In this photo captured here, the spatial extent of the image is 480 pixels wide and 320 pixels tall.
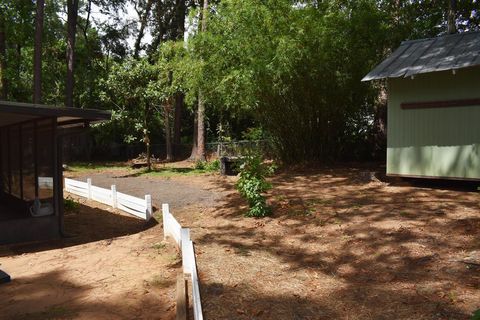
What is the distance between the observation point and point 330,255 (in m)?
5.93

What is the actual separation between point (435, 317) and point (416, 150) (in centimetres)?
651

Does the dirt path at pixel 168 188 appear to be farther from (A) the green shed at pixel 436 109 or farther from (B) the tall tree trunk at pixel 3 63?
(B) the tall tree trunk at pixel 3 63

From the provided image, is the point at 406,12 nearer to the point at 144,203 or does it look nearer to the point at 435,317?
the point at 144,203

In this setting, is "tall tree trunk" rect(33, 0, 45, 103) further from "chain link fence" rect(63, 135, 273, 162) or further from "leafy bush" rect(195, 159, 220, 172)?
"leafy bush" rect(195, 159, 220, 172)

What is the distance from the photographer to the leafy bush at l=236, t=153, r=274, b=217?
8.33 metres

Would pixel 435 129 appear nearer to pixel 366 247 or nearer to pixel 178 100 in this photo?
pixel 366 247

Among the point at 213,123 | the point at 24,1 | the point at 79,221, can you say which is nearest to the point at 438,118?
the point at 79,221

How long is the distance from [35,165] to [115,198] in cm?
283

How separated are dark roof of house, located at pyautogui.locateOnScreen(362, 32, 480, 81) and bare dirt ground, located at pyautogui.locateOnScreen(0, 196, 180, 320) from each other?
6.25 m

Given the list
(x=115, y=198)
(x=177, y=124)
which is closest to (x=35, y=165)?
(x=115, y=198)

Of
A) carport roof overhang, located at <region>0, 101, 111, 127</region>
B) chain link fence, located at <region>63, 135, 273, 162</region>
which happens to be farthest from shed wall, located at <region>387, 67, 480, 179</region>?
chain link fence, located at <region>63, 135, 273, 162</region>

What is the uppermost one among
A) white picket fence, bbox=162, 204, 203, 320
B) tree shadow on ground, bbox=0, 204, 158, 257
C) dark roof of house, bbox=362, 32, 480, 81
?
dark roof of house, bbox=362, 32, 480, 81

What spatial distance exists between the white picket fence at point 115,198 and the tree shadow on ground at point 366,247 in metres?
1.67

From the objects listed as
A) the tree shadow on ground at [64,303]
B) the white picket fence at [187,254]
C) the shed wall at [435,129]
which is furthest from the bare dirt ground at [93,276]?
the shed wall at [435,129]
